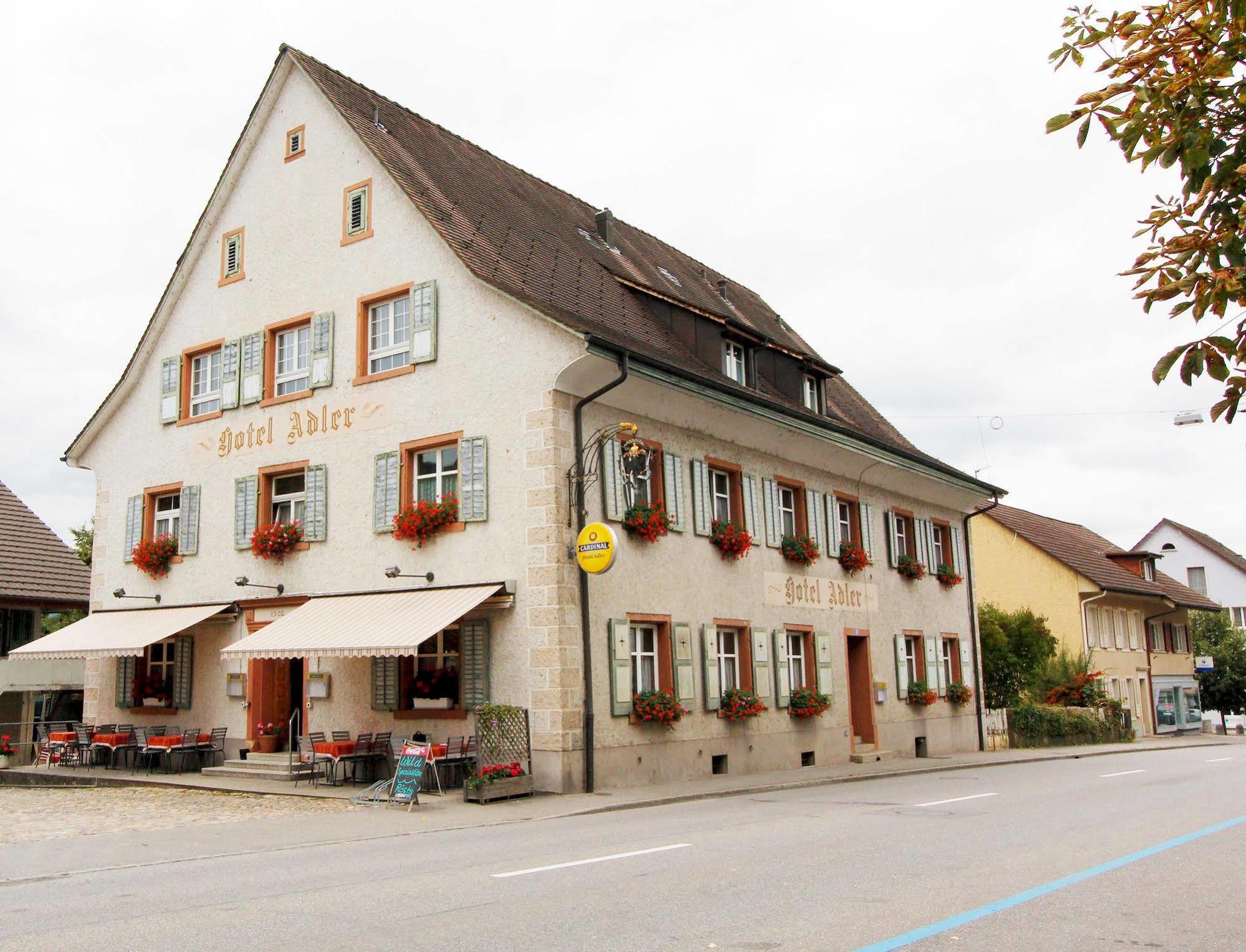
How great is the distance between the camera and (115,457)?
23.8m

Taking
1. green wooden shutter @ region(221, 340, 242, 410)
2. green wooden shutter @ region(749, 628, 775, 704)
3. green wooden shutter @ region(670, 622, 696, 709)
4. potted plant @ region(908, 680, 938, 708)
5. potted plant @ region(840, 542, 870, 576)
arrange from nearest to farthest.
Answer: green wooden shutter @ region(670, 622, 696, 709) < green wooden shutter @ region(749, 628, 775, 704) < green wooden shutter @ region(221, 340, 242, 410) < potted plant @ region(840, 542, 870, 576) < potted plant @ region(908, 680, 938, 708)

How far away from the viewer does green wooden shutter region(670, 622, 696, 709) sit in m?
19.0

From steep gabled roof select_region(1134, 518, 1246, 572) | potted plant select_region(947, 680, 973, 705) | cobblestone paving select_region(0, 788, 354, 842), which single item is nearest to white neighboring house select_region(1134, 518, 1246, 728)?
steep gabled roof select_region(1134, 518, 1246, 572)

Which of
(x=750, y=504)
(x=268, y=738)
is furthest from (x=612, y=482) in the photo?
(x=268, y=738)

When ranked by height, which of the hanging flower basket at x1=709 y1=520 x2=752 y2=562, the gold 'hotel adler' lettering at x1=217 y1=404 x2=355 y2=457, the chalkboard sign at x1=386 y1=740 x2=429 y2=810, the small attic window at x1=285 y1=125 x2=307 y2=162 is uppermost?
the small attic window at x1=285 y1=125 x2=307 y2=162

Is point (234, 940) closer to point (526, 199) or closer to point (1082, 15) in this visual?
point (1082, 15)

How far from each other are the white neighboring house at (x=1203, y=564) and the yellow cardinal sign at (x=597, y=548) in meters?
58.5

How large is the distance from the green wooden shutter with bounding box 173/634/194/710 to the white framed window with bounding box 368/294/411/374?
19.8 feet

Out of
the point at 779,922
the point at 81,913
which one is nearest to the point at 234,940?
the point at 81,913

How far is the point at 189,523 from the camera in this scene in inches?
865

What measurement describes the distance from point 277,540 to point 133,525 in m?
4.59

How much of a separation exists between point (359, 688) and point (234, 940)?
12232mm

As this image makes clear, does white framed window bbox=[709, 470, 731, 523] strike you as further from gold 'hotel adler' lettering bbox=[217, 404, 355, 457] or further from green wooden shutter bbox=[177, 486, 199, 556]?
green wooden shutter bbox=[177, 486, 199, 556]

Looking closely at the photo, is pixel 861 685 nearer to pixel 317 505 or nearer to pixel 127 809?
pixel 317 505
